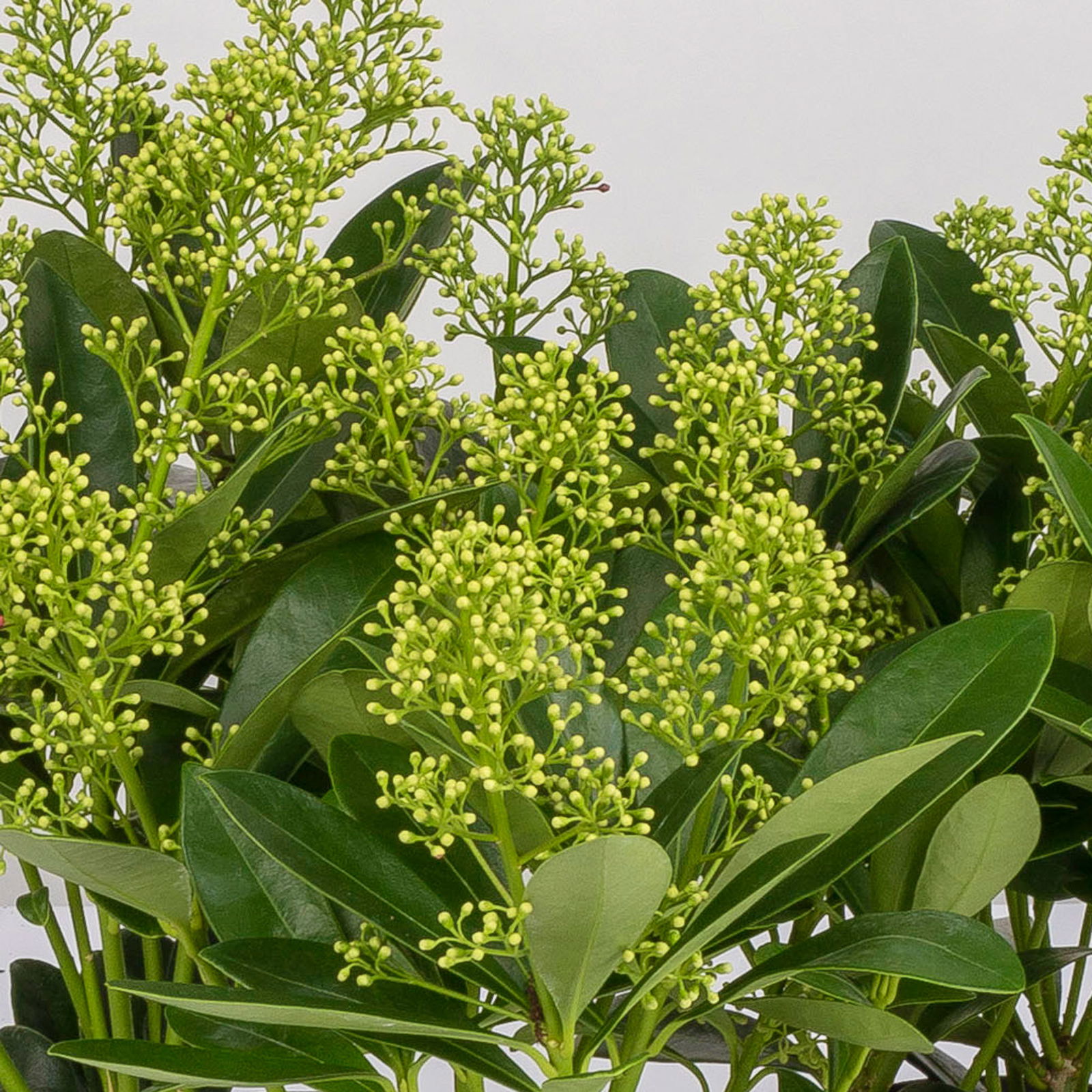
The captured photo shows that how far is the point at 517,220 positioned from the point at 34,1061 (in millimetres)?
480

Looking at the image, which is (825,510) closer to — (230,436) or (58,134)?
(230,436)

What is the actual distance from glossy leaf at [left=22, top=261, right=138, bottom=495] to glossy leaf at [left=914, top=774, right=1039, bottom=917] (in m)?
0.37

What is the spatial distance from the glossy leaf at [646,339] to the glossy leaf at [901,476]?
11 cm

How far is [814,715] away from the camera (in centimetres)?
62

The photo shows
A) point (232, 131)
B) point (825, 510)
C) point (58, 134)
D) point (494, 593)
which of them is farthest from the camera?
point (58, 134)

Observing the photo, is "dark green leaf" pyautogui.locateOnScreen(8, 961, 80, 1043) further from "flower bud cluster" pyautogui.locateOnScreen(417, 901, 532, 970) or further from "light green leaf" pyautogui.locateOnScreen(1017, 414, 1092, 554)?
"light green leaf" pyautogui.locateOnScreen(1017, 414, 1092, 554)

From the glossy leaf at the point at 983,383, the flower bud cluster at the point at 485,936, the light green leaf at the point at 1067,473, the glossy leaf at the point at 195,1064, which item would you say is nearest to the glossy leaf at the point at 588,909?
the flower bud cluster at the point at 485,936

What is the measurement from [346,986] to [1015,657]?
259 millimetres

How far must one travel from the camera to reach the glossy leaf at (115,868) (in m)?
0.50

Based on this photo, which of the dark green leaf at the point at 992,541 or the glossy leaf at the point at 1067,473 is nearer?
the glossy leaf at the point at 1067,473

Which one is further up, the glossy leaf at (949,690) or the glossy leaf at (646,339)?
the glossy leaf at (646,339)

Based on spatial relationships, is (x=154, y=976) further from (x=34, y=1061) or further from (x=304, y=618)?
(x=304, y=618)

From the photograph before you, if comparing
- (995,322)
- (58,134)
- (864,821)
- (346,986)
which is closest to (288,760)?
(346,986)

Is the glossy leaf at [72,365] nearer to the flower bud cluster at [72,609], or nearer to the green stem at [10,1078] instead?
the flower bud cluster at [72,609]
